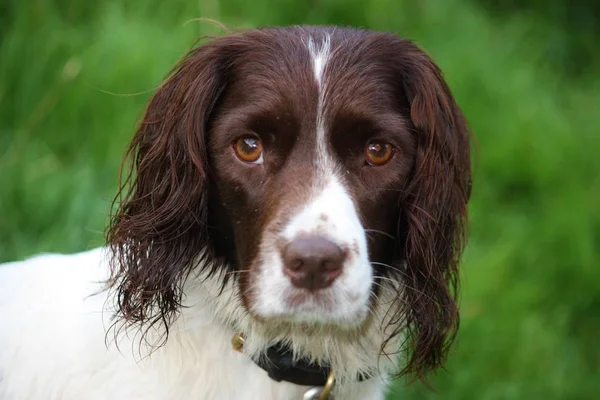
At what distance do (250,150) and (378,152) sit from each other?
412 mm

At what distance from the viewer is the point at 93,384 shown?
309 cm

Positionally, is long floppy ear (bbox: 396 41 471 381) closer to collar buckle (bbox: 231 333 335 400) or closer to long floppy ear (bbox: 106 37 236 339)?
collar buckle (bbox: 231 333 335 400)

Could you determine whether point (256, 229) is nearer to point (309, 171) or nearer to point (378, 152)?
point (309, 171)

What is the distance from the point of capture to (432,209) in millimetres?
3096

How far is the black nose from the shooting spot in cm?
264

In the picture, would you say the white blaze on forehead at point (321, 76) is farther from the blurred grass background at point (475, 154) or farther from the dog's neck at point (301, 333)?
the blurred grass background at point (475, 154)

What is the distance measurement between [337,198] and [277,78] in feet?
1.60

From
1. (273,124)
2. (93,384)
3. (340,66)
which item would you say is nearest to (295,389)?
(93,384)

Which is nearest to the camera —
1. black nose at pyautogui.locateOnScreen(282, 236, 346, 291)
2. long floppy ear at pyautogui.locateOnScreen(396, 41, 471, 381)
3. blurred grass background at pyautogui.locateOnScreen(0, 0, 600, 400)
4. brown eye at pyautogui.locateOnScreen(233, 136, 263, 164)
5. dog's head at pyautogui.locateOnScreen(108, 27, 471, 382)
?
black nose at pyautogui.locateOnScreen(282, 236, 346, 291)

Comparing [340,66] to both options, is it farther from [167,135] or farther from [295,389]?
[295,389]

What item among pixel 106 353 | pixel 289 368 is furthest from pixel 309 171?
pixel 106 353

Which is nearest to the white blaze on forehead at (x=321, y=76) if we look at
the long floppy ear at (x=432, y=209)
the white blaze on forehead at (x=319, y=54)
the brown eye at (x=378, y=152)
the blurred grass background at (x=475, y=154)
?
the white blaze on forehead at (x=319, y=54)

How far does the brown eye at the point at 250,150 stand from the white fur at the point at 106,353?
456 millimetres

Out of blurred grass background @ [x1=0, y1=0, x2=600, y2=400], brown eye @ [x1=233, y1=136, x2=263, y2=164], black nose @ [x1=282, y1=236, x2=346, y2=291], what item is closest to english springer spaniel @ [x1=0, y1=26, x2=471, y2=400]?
brown eye @ [x1=233, y1=136, x2=263, y2=164]
